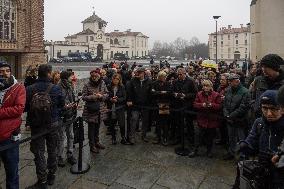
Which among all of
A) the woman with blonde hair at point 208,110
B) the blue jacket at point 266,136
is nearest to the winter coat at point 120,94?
the woman with blonde hair at point 208,110

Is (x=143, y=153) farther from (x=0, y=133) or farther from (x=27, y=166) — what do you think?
(x=0, y=133)

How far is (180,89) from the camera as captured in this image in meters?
7.93

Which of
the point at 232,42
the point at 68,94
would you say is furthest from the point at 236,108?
the point at 232,42

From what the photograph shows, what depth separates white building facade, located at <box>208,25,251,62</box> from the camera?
111m

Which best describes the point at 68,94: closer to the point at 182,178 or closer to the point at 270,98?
the point at 182,178

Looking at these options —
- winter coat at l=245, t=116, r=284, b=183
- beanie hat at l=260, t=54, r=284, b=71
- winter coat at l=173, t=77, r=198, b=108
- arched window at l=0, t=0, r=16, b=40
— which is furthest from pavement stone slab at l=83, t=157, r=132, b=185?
arched window at l=0, t=0, r=16, b=40

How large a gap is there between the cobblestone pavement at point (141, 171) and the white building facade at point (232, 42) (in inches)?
4212

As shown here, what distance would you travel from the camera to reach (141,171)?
6348 millimetres

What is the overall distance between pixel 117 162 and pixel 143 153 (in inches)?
30.6

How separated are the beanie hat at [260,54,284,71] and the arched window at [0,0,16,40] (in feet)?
66.0

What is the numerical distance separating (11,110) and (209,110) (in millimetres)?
4168

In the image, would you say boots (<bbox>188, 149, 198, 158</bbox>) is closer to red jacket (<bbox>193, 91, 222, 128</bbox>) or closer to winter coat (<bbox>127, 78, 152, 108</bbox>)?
red jacket (<bbox>193, 91, 222, 128</bbox>)

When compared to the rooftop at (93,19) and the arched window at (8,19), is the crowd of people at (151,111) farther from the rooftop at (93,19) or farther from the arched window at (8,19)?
the rooftop at (93,19)

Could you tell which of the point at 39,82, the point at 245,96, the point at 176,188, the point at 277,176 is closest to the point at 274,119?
the point at 277,176
